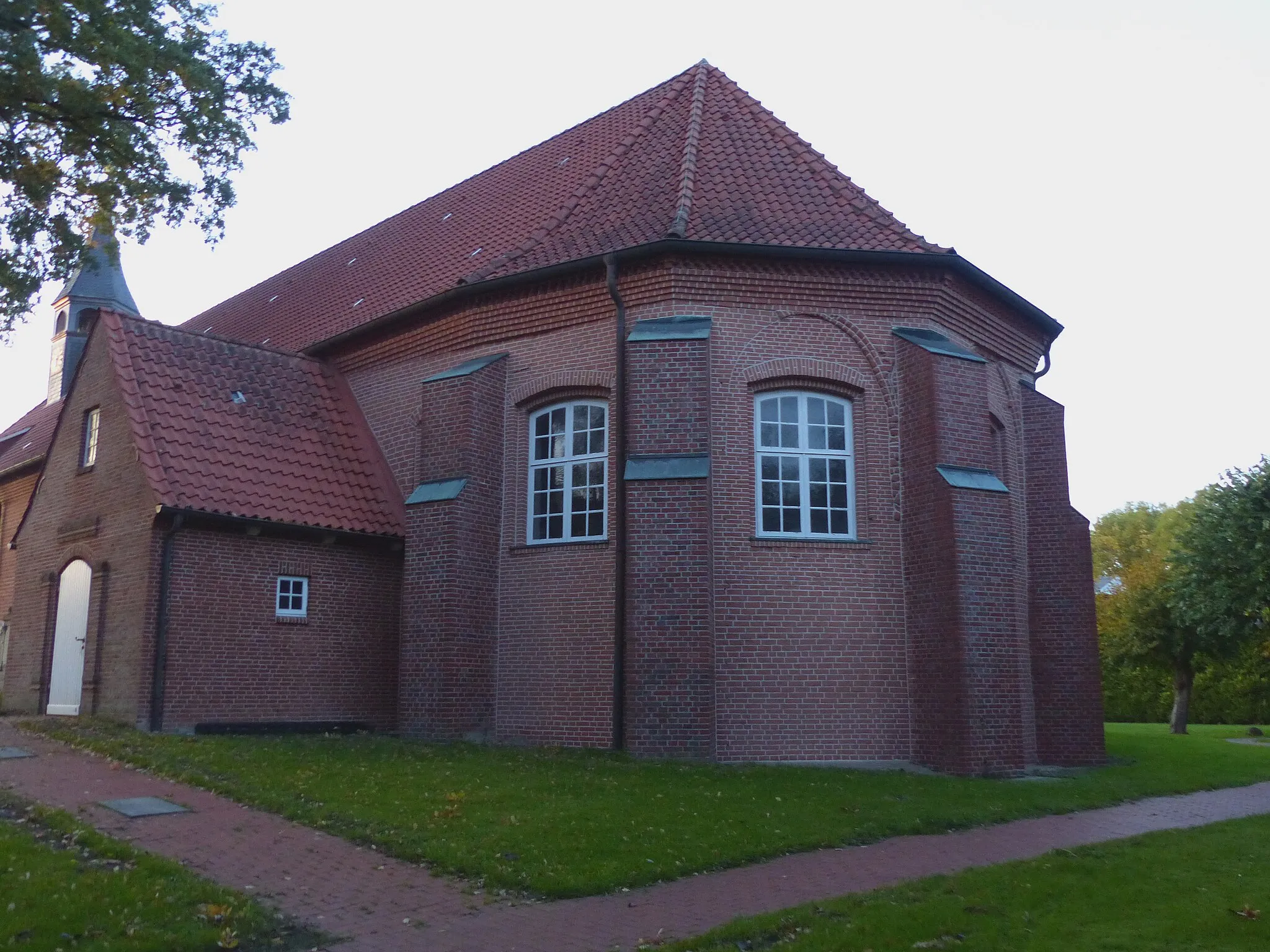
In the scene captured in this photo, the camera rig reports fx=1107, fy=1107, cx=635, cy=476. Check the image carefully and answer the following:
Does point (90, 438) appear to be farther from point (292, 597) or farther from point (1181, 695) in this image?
point (1181, 695)

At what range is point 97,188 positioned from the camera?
450 inches

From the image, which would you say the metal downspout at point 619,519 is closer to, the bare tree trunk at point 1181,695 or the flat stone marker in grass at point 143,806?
the flat stone marker in grass at point 143,806

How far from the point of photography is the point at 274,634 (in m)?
15.4

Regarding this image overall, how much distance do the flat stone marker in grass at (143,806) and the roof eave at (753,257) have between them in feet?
27.7

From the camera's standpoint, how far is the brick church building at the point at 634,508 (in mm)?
13578

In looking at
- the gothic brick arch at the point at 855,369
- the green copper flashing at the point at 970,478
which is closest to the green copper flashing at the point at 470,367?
the gothic brick arch at the point at 855,369

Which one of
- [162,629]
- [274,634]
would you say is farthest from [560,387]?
[162,629]

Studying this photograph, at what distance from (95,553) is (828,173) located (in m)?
12.0

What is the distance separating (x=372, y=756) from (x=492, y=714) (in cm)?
261

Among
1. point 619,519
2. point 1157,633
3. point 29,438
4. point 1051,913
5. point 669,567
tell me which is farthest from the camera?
point 1157,633

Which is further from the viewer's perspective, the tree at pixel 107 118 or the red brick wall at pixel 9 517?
the red brick wall at pixel 9 517

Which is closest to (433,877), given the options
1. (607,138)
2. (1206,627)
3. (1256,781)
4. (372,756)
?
(372,756)

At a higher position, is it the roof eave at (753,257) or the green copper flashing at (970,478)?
the roof eave at (753,257)

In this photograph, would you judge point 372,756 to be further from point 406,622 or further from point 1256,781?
point 1256,781
